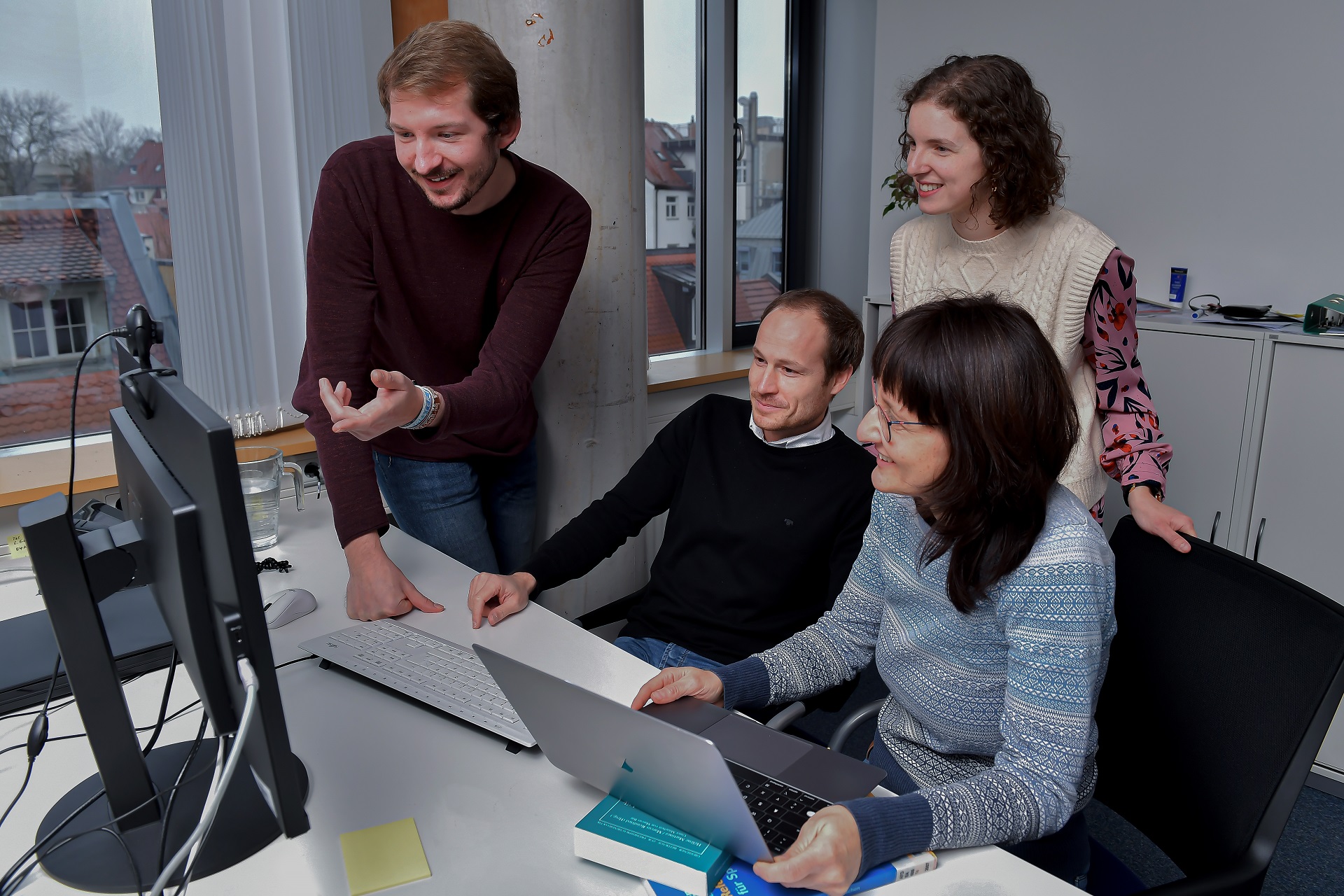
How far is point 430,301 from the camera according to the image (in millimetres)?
1750

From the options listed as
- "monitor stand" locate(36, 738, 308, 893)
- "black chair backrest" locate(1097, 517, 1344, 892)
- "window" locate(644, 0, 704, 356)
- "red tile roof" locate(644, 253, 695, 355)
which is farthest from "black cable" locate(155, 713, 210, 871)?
"red tile roof" locate(644, 253, 695, 355)

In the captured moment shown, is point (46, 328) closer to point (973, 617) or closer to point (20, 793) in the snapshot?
point (20, 793)

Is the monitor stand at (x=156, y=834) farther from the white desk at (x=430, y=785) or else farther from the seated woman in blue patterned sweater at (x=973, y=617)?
the seated woman in blue patterned sweater at (x=973, y=617)

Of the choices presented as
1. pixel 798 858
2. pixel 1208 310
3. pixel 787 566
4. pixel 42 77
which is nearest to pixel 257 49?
pixel 42 77

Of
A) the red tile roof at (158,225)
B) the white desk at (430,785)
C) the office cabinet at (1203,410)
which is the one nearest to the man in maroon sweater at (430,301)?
the white desk at (430,785)

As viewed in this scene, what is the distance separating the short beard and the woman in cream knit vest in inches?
29.5

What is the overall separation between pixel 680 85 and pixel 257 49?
1.67 meters

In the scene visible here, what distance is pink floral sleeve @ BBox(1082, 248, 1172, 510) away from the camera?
157 centimetres

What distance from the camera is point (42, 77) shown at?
215 centimetres

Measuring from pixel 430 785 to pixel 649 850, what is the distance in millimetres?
292

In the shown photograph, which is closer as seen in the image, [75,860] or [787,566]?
[75,860]

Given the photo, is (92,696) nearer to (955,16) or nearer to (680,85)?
(680,85)

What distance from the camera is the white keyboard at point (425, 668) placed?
1145 millimetres

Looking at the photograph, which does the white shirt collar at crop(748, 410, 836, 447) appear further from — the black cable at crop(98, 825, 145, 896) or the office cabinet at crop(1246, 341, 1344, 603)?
the office cabinet at crop(1246, 341, 1344, 603)
